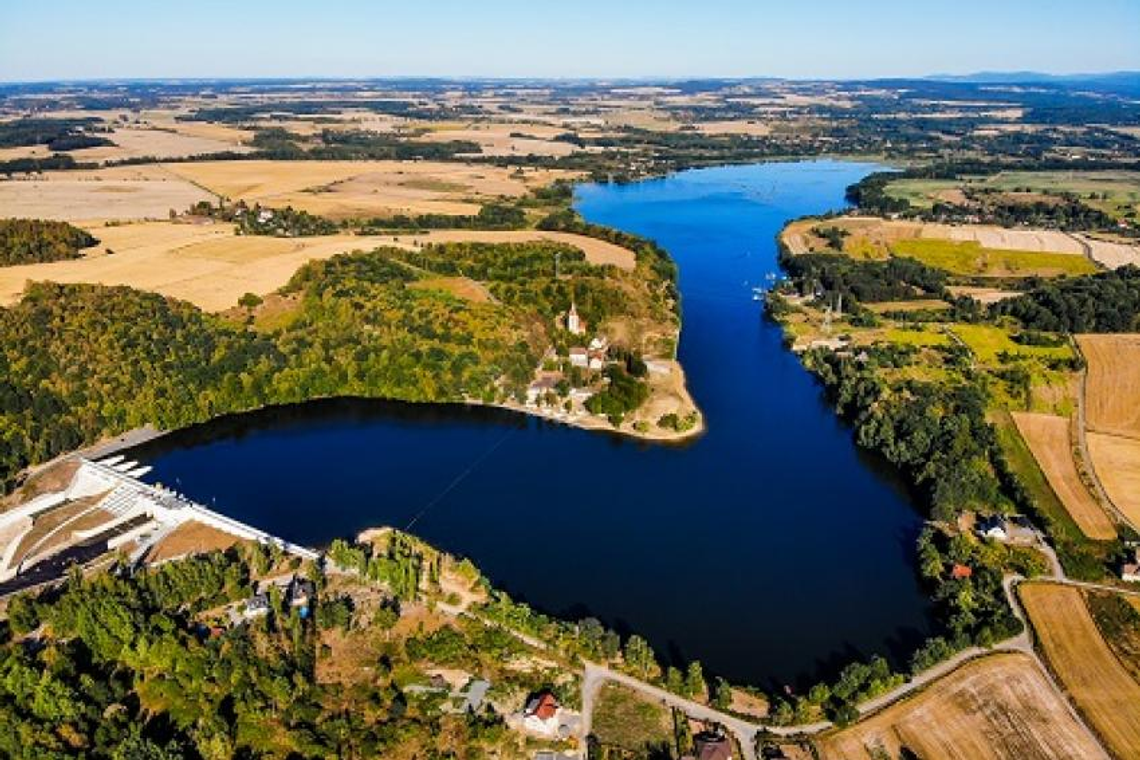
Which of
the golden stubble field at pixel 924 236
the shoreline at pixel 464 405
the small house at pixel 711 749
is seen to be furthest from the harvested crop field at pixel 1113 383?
the small house at pixel 711 749

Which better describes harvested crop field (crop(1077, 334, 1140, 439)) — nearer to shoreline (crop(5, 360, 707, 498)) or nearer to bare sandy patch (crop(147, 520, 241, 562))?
shoreline (crop(5, 360, 707, 498))

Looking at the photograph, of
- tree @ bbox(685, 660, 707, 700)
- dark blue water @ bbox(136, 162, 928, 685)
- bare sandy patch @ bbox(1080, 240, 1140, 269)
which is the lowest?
dark blue water @ bbox(136, 162, 928, 685)

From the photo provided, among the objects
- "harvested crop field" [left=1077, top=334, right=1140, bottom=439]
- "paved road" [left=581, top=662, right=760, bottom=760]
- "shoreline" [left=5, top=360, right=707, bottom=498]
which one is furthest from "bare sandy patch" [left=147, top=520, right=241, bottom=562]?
"harvested crop field" [left=1077, top=334, right=1140, bottom=439]

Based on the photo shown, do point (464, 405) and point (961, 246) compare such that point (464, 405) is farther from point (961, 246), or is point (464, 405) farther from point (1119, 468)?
point (961, 246)

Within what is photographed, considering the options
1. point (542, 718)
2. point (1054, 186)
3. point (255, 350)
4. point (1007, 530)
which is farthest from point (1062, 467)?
point (1054, 186)

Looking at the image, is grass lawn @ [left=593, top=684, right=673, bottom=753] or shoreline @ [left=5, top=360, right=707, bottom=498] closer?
grass lawn @ [left=593, top=684, right=673, bottom=753]

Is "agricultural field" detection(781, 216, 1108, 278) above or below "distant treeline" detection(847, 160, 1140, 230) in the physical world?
below

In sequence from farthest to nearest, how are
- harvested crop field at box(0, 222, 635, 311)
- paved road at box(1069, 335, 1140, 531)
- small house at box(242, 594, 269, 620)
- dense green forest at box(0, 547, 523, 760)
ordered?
1. harvested crop field at box(0, 222, 635, 311)
2. paved road at box(1069, 335, 1140, 531)
3. small house at box(242, 594, 269, 620)
4. dense green forest at box(0, 547, 523, 760)

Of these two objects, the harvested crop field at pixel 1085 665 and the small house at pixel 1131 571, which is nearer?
the harvested crop field at pixel 1085 665

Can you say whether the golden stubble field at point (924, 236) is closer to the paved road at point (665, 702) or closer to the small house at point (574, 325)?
the small house at point (574, 325)
